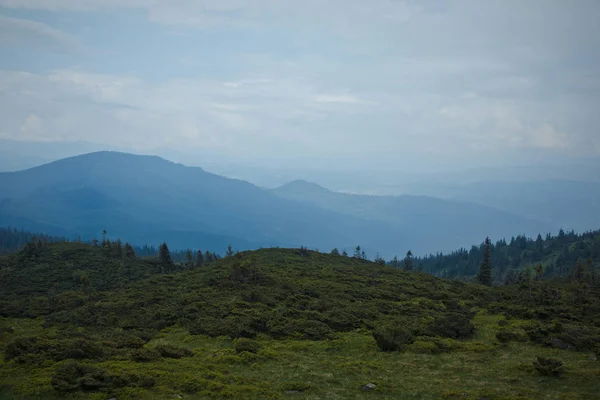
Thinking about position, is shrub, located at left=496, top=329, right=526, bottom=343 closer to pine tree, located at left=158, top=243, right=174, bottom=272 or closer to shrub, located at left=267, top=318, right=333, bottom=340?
shrub, located at left=267, top=318, right=333, bottom=340

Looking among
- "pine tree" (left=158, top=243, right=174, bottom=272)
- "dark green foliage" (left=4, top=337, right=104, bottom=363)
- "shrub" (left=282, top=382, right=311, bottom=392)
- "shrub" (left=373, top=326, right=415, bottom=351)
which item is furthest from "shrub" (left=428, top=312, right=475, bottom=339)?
"pine tree" (left=158, top=243, right=174, bottom=272)

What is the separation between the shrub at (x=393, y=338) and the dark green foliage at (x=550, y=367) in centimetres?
829

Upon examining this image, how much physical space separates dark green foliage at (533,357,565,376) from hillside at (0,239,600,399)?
0.17m

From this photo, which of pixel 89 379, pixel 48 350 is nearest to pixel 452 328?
pixel 89 379

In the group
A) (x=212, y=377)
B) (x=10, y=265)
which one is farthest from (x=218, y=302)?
(x=10, y=265)

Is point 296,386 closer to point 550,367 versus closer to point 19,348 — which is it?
point 550,367

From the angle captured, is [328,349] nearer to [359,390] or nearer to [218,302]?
[359,390]

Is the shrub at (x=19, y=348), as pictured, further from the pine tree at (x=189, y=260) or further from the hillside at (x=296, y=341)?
the pine tree at (x=189, y=260)

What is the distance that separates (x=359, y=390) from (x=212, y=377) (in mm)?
7724

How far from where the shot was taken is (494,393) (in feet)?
57.7

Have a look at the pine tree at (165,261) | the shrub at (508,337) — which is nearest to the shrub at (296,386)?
the shrub at (508,337)

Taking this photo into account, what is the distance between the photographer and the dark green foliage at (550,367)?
19.8 m

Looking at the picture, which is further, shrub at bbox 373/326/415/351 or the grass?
Result: shrub at bbox 373/326/415/351

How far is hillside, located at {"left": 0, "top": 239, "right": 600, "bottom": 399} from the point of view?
1842 cm
